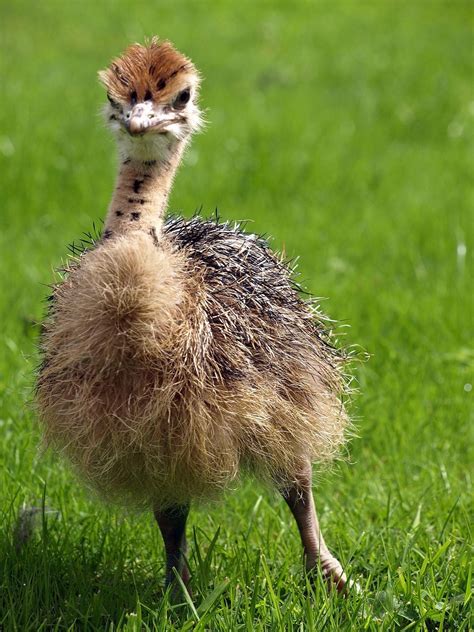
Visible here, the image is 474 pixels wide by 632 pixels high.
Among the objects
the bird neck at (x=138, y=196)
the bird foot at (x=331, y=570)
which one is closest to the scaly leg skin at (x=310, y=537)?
the bird foot at (x=331, y=570)

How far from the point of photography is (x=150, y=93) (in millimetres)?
3115

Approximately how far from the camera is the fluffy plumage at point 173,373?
9.90 feet

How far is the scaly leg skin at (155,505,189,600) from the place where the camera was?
145 inches

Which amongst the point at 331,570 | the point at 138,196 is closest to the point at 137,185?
the point at 138,196

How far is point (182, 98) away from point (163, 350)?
812mm

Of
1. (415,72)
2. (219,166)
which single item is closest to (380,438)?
(219,166)

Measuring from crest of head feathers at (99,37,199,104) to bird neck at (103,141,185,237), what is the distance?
20 cm

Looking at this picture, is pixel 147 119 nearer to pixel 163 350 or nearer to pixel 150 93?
pixel 150 93

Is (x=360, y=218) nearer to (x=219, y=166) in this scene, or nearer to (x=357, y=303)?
(x=219, y=166)

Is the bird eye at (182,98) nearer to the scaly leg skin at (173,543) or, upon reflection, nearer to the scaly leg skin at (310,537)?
the scaly leg skin at (310,537)

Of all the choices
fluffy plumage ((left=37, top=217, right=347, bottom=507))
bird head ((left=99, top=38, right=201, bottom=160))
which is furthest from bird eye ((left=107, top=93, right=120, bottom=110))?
fluffy plumage ((left=37, top=217, right=347, bottom=507))

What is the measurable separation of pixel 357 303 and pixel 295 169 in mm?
2875

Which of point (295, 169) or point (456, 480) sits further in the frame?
point (295, 169)

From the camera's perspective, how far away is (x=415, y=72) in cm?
1227
